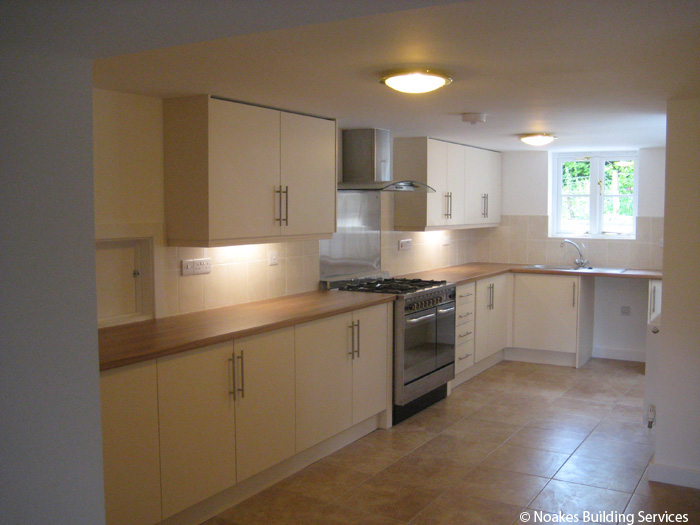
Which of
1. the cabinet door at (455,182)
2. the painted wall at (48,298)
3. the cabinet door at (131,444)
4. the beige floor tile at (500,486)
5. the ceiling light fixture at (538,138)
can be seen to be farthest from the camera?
the cabinet door at (455,182)

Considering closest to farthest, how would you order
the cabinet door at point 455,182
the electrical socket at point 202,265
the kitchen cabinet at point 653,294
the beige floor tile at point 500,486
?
the beige floor tile at point 500,486 < the electrical socket at point 202,265 < the kitchen cabinet at point 653,294 < the cabinet door at point 455,182

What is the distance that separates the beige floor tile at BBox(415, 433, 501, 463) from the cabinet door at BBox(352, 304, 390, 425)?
444 millimetres

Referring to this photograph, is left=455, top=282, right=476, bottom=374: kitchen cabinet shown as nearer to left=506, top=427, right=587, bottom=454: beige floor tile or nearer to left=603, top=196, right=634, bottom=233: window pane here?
left=506, top=427, right=587, bottom=454: beige floor tile

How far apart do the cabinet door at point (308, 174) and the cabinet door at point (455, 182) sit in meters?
1.88

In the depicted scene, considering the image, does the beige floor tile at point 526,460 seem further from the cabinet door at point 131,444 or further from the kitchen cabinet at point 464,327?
the cabinet door at point 131,444

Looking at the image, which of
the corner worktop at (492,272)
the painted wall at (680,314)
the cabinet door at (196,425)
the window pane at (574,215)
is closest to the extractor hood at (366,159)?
the corner worktop at (492,272)

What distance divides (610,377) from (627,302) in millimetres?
1040

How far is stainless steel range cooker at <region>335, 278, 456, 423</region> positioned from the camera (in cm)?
474

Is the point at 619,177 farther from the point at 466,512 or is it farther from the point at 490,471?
the point at 466,512

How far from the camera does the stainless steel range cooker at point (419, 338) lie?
4.74m

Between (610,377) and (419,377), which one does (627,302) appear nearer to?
(610,377)

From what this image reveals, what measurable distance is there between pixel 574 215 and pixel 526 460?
3.86 metres

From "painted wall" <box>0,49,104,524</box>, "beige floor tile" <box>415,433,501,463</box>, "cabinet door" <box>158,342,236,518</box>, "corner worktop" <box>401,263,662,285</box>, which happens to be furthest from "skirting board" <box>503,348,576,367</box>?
"painted wall" <box>0,49,104,524</box>

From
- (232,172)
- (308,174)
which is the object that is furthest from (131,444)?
(308,174)
